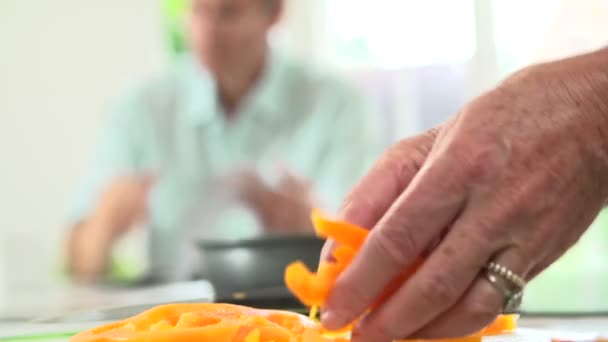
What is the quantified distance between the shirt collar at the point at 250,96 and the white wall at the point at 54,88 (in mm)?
231

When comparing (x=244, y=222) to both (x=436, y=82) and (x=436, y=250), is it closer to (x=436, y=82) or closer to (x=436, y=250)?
(x=436, y=82)

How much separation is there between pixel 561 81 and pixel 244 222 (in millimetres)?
1979

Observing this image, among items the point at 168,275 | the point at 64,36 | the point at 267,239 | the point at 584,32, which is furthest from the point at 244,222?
the point at 267,239

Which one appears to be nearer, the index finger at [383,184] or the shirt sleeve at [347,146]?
the index finger at [383,184]

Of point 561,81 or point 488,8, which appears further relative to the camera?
point 488,8

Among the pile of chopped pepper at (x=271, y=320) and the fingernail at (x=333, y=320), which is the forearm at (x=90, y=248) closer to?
the pile of chopped pepper at (x=271, y=320)

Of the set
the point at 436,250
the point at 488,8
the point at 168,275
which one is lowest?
the point at 168,275

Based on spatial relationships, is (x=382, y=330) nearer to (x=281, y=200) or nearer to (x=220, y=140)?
(x=281, y=200)

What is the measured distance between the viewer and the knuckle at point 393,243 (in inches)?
20.6

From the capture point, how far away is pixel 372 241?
1.72 feet

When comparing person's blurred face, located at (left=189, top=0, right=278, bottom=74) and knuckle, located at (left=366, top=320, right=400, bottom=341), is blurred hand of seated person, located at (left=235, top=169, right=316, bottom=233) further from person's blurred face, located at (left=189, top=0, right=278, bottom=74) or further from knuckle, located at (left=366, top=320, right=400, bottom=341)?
knuckle, located at (left=366, top=320, right=400, bottom=341)

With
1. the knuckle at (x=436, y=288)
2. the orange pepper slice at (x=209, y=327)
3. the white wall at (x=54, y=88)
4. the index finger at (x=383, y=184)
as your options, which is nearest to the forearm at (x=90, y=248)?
the white wall at (x=54, y=88)

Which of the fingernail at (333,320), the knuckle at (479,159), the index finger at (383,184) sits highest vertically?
the knuckle at (479,159)

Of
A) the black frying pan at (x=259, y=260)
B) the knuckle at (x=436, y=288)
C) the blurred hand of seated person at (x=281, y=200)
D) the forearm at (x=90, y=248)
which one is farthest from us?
the forearm at (x=90, y=248)
